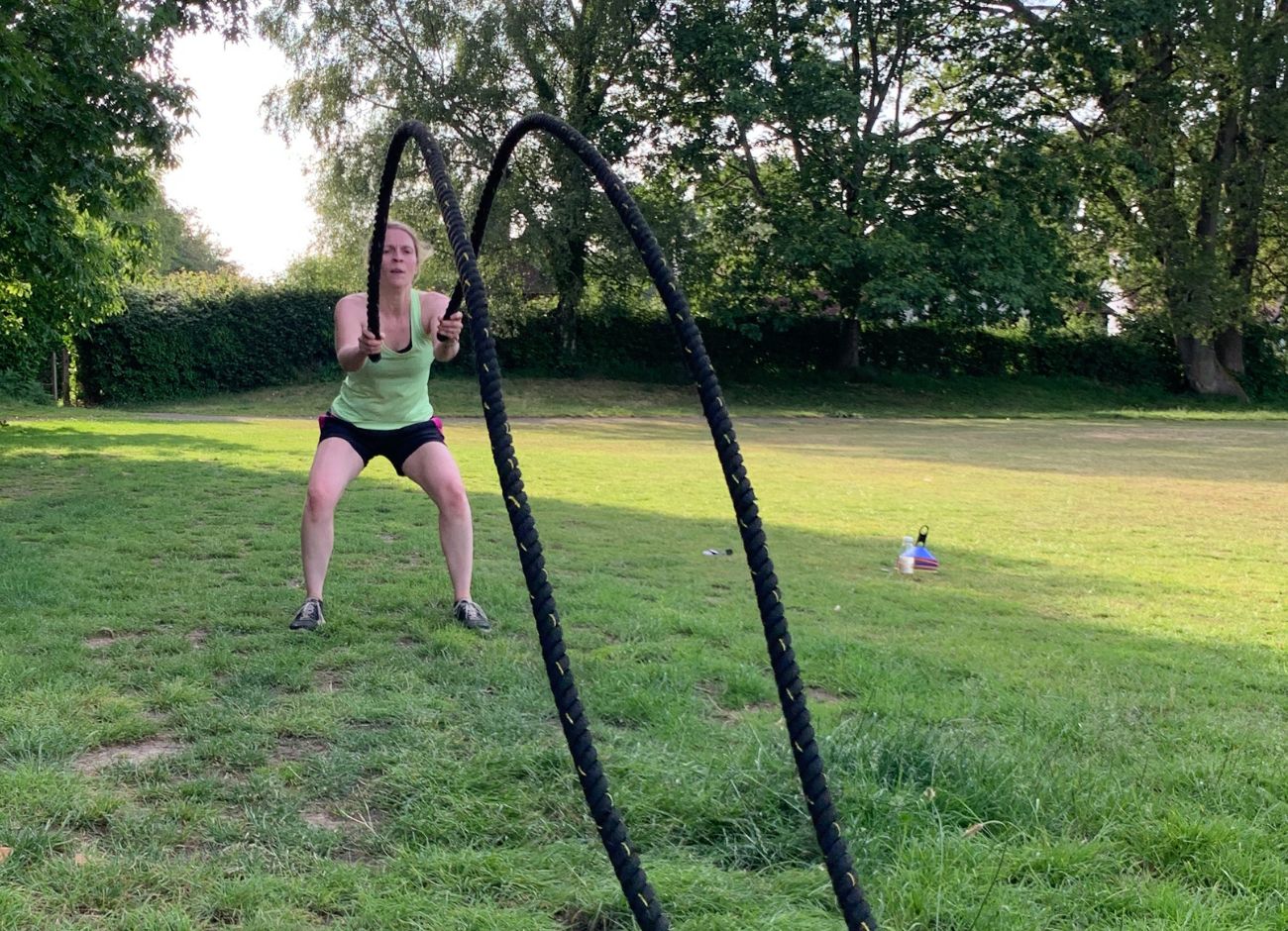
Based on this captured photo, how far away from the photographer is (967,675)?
15.9 feet

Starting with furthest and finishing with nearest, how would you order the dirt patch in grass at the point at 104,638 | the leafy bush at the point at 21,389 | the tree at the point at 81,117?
the leafy bush at the point at 21,389 → the tree at the point at 81,117 → the dirt patch in grass at the point at 104,638

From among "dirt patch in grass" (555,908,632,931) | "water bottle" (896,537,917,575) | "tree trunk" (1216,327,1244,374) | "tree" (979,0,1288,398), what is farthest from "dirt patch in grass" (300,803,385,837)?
"tree trunk" (1216,327,1244,374)

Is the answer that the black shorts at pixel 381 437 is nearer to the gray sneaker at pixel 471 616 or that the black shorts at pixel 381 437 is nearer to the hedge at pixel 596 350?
the gray sneaker at pixel 471 616

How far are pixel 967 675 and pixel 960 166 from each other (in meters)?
34.0

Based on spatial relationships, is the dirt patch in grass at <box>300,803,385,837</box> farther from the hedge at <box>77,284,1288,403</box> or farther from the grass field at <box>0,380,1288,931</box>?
the hedge at <box>77,284,1288,403</box>

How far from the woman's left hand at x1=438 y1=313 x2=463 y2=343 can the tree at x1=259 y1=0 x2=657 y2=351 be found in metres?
28.9

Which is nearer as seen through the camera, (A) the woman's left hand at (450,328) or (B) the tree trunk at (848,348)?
(A) the woman's left hand at (450,328)

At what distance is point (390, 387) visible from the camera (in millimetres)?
5574

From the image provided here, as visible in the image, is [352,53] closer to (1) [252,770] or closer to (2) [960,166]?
(2) [960,166]

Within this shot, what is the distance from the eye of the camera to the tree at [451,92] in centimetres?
3362

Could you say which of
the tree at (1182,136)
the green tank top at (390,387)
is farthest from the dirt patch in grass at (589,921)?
the tree at (1182,136)

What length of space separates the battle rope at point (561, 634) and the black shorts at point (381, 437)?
3.35 m

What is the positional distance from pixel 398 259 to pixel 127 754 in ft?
9.22

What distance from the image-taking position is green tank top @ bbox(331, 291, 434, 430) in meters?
5.50
